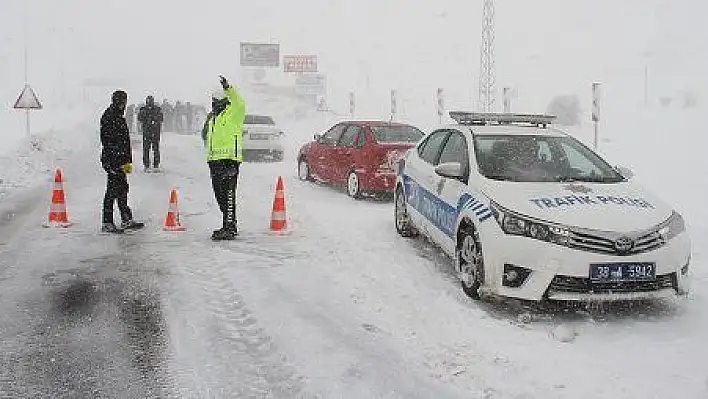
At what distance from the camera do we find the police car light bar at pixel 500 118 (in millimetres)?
7684

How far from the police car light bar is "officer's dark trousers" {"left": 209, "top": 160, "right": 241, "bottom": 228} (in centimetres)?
277

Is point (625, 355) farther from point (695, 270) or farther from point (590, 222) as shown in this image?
point (695, 270)

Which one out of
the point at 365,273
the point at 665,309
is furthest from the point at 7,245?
the point at 665,309

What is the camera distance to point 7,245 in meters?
8.07

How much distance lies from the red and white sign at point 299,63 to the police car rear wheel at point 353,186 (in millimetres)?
53372

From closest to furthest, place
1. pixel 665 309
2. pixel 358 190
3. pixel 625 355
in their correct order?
pixel 625 355 → pixel 665 309 → pixel 358 190

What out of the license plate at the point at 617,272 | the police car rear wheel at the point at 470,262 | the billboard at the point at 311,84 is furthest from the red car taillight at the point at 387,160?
the billboard at the point at 311,84

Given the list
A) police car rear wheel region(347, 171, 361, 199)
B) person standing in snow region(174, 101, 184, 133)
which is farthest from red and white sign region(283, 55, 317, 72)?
police car rear wheel region(347, 171, 361, 199)

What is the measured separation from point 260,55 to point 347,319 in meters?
58.7

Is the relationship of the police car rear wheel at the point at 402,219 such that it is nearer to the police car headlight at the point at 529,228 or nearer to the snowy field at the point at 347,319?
the snowy field at the point at 347,319

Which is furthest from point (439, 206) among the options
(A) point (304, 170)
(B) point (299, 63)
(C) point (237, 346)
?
(B) point (299, 63)

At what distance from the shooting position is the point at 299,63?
65188 millimetres

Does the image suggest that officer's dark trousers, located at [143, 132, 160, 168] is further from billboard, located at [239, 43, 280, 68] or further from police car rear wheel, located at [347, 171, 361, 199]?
billboard, located at [239, 43, 280, 68]

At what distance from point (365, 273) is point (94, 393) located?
10.9ft
